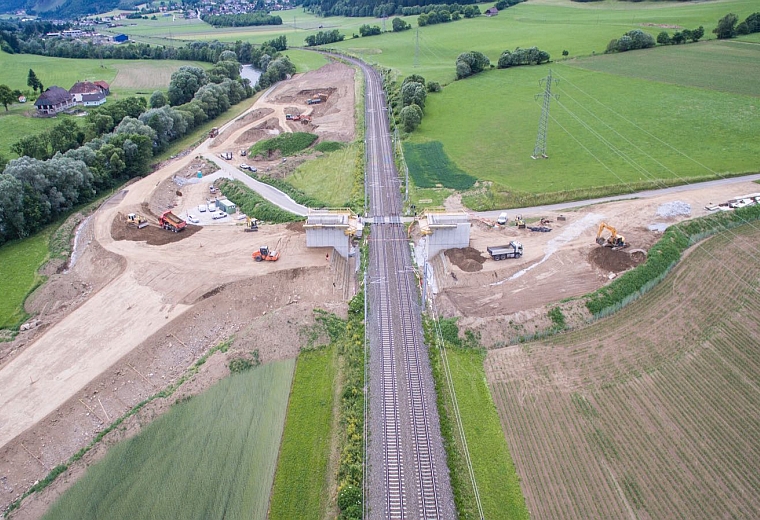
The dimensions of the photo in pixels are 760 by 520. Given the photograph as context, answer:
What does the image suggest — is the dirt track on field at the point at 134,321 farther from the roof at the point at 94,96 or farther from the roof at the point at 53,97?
the roof at the point at 94,96

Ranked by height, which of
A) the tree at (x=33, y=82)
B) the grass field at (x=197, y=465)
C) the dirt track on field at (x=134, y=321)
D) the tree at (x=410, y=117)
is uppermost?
the tree at (x=33, y=82)

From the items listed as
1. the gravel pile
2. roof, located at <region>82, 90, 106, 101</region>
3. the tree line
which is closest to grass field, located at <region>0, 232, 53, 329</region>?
the tree line

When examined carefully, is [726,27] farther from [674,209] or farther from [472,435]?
[472,435]

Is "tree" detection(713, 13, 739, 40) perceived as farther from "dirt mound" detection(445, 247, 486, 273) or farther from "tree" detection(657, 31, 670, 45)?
"dirt mound" detection(445, 247, 486, 273)

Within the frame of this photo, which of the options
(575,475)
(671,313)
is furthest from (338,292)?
(671,313)

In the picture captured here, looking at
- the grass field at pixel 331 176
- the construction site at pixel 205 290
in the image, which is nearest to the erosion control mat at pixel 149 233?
the construction site at pixel 205 290

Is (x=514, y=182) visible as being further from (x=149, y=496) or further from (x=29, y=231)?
(x=29, y=231)
